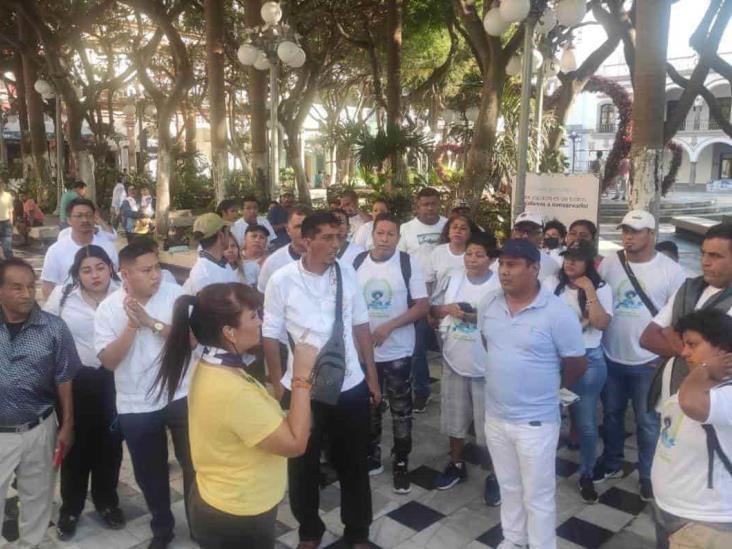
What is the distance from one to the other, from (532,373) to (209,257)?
8.17 feet

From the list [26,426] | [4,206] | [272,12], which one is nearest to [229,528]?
[26,426]

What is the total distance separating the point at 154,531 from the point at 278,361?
1188 millimetres

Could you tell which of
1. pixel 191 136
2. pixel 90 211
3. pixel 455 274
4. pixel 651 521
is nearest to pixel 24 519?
pixel 90 211

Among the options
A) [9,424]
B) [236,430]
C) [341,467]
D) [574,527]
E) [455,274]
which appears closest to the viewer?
[236,430]

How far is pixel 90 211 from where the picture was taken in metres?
5.03

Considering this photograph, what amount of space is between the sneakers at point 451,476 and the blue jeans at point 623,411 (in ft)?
3.21

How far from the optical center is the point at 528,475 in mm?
3332

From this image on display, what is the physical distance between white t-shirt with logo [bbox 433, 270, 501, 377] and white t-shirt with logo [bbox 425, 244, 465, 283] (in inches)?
28.4

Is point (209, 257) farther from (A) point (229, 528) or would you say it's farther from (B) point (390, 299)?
(A) point (229, 528)

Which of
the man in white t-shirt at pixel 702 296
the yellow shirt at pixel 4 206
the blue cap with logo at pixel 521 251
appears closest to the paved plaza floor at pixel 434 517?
the man in white t-shirt at pixel 702 296

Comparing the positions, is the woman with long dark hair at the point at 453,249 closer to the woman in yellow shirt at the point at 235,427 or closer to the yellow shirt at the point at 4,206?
the woman in yellow shirt at the point at 235,427

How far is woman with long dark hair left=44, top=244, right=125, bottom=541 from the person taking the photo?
12.6 ft

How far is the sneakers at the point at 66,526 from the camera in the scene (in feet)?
12.8

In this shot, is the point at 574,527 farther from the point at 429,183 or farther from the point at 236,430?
the point at 429,183
